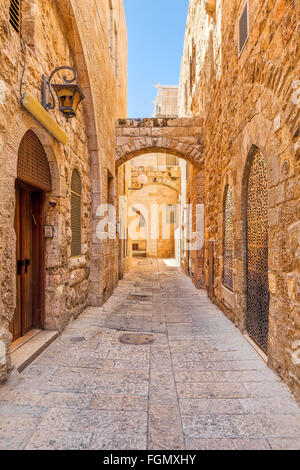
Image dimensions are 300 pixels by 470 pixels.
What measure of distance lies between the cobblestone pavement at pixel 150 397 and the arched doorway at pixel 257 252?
29 cm

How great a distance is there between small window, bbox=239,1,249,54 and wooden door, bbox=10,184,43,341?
3.18 meters

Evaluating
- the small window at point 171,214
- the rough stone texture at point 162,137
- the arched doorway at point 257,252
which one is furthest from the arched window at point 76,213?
the small window at point 171,214

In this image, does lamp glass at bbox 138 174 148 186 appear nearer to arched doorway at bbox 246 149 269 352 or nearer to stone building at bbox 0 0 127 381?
stone building at bbox 0 0 127 381

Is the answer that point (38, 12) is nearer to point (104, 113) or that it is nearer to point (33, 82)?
point (33, 82)

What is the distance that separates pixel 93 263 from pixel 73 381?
10.1ft

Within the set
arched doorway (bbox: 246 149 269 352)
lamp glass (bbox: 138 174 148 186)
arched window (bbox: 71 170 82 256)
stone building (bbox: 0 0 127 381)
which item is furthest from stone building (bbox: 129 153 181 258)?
arched doorway (bbox: 246 149 269 352)

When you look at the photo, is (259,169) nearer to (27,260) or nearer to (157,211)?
(27,260)

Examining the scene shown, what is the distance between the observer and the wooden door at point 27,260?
3.28m

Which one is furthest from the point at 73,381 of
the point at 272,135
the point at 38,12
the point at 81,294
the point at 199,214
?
the point at 199,214

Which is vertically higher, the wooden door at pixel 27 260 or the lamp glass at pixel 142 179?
the lamp glass at pixel 142 179

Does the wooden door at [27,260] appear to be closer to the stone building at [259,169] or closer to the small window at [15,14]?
the small window at [15,14]

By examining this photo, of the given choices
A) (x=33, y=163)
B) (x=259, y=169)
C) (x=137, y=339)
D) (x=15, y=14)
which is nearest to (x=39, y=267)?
(x=33, y=163)

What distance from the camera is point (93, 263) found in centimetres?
549
